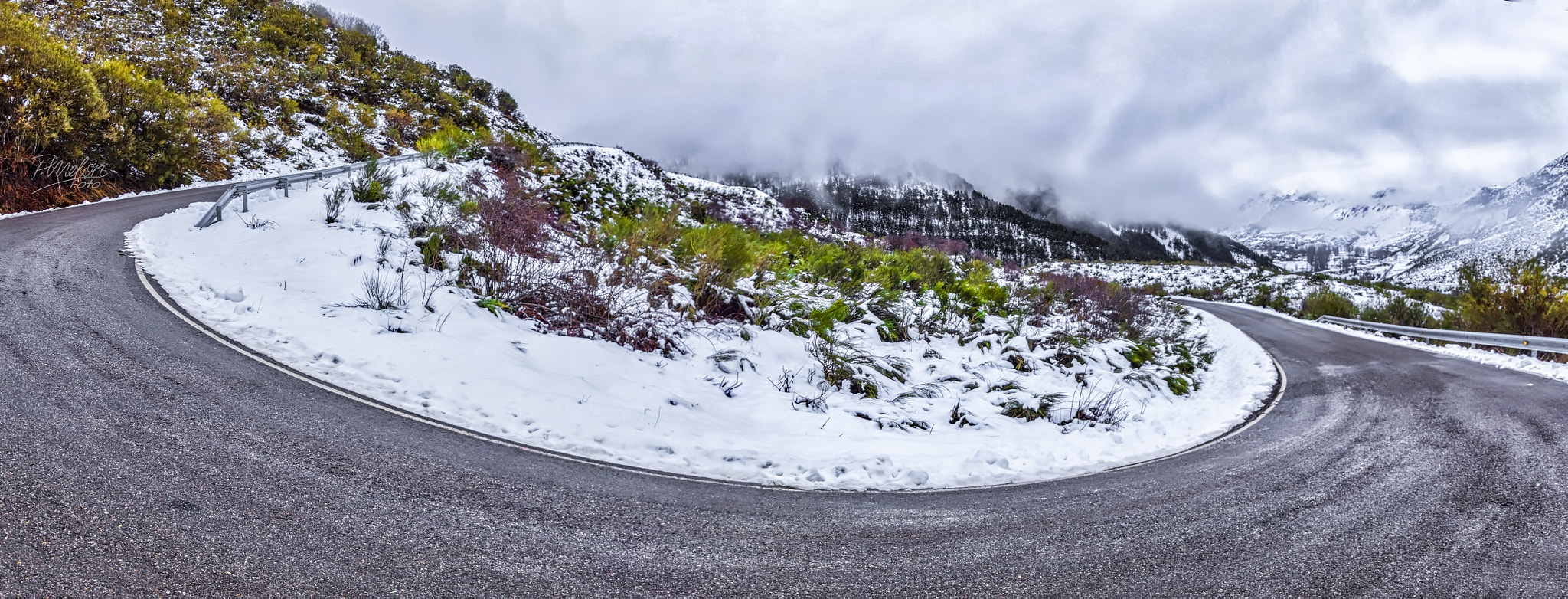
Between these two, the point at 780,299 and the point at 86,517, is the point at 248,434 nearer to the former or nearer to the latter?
the point at 86,517

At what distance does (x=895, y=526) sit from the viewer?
13.0ft

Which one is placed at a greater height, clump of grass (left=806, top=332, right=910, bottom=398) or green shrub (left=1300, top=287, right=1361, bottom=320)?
green shrub (left=1300, top=287, right=1361, bottom=320)

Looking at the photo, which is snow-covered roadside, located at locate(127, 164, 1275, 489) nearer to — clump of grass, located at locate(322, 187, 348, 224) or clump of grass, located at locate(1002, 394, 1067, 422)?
clump of grass, located at locate(1002, 394, 1067, 422)

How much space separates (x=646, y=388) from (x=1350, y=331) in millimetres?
22320

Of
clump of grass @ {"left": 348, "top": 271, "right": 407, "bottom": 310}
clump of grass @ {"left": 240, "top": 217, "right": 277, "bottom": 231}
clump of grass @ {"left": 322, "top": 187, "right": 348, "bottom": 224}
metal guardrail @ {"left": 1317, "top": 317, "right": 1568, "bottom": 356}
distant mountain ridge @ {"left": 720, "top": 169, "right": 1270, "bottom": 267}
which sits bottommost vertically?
metal guardrail @ {"left": 1317, "top": 317, "right": 1568, "bottom": 356}

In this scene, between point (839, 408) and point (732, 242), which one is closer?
point (839, 408)

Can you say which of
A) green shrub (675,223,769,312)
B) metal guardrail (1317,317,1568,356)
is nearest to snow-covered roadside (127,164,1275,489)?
green shrub (675,223,769,312)

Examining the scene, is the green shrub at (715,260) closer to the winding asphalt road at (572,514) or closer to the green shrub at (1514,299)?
the winding asphalt road at (572,514)

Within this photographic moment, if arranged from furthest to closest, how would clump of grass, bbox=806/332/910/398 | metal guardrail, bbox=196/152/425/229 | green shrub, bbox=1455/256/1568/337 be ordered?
green shrub, bbox=1455/256/1568/337, metal guardrail, bbox=196/152/425/229, clump of grass, bbox=806/332/910/398

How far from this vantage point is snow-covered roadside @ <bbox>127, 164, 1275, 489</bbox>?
5320mm

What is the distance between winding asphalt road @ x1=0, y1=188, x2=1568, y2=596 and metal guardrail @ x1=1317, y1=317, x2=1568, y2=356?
309 inches

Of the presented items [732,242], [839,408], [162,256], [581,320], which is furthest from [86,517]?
[732,242]

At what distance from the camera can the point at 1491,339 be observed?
12.1 meters

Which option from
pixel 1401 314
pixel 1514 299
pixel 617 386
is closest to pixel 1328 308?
pixel 1401 314
